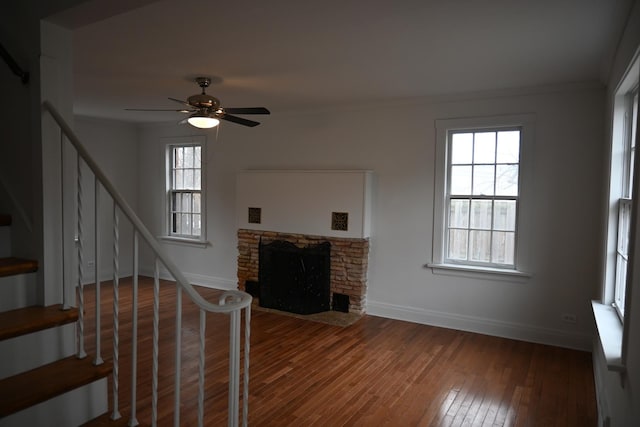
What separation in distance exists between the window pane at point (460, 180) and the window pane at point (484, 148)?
0.15m

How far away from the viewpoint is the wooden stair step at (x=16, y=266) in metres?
1.92

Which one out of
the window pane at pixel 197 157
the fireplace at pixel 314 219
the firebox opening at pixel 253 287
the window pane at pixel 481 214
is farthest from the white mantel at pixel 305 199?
the window pane at pixel 481 214

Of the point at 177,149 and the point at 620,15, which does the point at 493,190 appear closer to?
the point at 620,15

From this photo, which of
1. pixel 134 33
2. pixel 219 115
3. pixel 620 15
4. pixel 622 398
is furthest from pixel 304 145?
pixel 622 398

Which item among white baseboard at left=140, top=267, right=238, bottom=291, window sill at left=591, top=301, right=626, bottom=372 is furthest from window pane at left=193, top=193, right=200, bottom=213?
window sill at left=591, top=301, right=626, bottom=372

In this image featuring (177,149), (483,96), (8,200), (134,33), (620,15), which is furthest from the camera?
(177,149)

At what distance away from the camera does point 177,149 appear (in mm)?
6930

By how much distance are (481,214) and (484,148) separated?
27.9 inches

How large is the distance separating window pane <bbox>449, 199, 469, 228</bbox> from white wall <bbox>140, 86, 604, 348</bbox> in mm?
240

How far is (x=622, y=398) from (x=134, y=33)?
348 centimetres

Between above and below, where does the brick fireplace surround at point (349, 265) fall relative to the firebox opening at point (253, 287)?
above

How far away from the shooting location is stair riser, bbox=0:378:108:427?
161 centimetres

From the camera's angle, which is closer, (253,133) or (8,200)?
(8,200)

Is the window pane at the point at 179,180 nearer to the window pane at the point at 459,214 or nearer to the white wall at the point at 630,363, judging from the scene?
the window pane at the point at 459,214
